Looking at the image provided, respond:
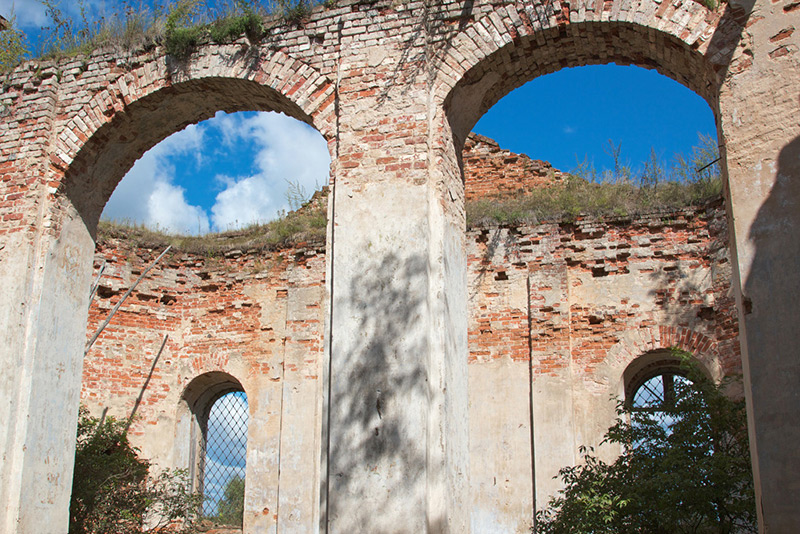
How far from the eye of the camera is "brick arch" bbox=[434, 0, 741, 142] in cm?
572

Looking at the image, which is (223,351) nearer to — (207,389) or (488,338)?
(207,389)

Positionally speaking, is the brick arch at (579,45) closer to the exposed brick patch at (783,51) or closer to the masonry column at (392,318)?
the exposed brick patch at (783,51)

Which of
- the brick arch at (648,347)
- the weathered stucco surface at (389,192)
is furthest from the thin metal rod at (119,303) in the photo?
the brick arch at (648,347)

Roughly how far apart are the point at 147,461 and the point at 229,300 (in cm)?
263

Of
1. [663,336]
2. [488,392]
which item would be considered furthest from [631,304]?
[488,392]

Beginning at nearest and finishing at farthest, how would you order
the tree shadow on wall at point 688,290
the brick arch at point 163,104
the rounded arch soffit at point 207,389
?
the brick arch at point 163,104 < the tree shadow on wall at point 688,290 < the rounded arch soffit at point 207,389

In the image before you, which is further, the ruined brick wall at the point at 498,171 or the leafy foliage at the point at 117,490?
the ruined brick wall at the point at 498,171

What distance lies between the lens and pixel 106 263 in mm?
11586

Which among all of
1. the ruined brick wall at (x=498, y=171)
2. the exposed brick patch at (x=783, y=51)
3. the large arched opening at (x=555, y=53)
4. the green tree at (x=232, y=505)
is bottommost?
the green tree at (x=232, y=505)

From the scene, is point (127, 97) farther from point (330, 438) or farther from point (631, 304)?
point (631, 304)

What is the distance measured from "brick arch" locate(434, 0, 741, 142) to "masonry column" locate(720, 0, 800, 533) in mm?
255

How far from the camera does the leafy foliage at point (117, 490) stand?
8.98m

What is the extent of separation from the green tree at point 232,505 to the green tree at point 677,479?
5675 mm

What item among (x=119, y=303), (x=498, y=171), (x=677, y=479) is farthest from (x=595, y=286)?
(x=119, y=303)
